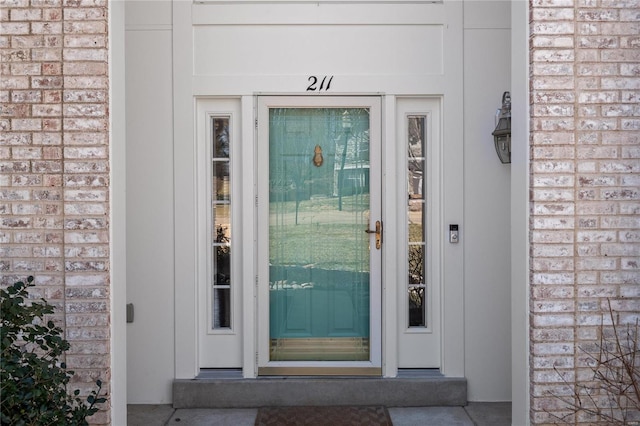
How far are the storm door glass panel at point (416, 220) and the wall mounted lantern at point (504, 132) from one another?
523 millimetres

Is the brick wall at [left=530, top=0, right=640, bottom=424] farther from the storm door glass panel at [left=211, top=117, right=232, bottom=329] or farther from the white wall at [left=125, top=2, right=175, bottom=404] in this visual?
the white wall at [left=125, top=2, right=175, bottom=404]

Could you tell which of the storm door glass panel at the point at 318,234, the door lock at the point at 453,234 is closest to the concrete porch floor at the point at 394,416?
the storm door glass panel at the point at 318,234

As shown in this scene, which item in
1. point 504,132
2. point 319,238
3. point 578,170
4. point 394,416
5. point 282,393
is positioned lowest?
point 394,416

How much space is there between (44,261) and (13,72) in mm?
1000

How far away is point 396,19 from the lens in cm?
445

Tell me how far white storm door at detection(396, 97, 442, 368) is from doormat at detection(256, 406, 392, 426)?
1.69 ft

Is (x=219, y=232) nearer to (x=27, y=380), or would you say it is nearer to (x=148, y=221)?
(x=148, y=221)

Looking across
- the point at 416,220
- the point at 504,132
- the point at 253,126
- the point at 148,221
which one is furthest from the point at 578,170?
the point at 148,221

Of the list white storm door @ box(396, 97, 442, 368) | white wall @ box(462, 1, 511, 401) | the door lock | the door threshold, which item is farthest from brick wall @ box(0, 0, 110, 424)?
white wall @ box(462, 1, 511, 401)

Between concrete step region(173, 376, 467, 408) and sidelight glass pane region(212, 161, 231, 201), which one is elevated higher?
sidelight glass pane region(212, 161, 231, 201)

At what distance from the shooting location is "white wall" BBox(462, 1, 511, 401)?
4.45 metres

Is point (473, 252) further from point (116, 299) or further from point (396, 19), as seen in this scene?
point (116, 299)

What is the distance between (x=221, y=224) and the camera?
459 centimetres

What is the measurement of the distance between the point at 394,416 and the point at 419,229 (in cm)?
133
